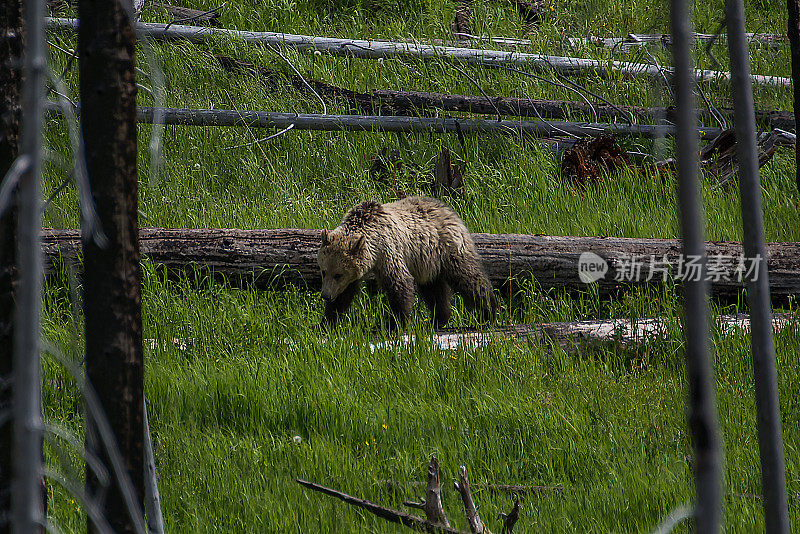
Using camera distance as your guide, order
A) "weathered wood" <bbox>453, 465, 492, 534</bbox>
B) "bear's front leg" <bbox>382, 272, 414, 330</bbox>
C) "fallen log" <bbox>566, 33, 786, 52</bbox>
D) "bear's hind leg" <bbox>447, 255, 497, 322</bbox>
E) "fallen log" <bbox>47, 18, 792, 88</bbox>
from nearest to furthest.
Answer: "weathered wood" <bbox>453, 465, 492, 534</bbox> → "bear's front leg" <bbox>382, 272, 414, 330</bbox> → "bear's hind leg" <bbox>447, 255, 497, 322</bbox> → "fallen log" <bbox>47, 18, 792, 88</bbox> → "fallen log" <bbox>566, 33, 786, 52</bbox>

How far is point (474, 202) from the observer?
27.7ft

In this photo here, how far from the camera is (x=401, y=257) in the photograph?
6188mm

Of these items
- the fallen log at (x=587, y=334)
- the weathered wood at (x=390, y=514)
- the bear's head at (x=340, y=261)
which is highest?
the bear's head at (x=340, y=261)

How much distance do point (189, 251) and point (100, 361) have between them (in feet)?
15.4

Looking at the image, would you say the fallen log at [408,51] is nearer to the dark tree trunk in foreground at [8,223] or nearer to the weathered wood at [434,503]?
the weathered wood at [434,503]

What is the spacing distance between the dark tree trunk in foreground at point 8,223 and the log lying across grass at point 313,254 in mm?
4106

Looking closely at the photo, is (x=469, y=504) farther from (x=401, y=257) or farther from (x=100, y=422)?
(x=401, y=257)

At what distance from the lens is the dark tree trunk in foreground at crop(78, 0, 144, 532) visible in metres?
2.05

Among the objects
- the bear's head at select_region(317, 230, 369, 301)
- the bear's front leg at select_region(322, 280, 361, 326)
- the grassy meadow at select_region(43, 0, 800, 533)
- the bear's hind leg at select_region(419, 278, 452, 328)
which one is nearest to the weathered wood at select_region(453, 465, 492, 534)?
the grassy meadow at select_region(43, 0, 800, 533)

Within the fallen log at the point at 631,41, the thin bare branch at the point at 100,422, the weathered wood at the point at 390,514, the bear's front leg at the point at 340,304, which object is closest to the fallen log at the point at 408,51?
the fallen log at the point at 631,41

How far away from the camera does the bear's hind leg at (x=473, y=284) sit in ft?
20.8

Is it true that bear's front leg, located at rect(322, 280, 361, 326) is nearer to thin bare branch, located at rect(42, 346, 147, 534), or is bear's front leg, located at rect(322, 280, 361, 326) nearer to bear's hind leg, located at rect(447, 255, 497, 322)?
bear's hind leg, located at rect(447, 255, 497, 322)

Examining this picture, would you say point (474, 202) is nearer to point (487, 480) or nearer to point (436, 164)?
point (436, 164)

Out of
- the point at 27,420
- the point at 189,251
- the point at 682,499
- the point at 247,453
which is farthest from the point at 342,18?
the point at 27,420
